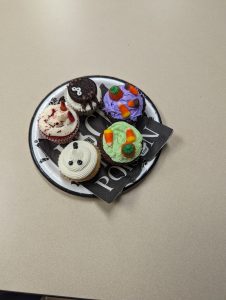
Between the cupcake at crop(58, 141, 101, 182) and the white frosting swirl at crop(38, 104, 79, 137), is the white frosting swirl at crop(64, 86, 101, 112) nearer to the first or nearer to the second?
the white frosting swirl at crop(38, 104, 79, 137)

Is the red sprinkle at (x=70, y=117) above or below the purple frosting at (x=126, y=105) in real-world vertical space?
below

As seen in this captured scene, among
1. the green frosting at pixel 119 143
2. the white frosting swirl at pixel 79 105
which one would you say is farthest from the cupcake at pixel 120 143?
the white frosting swirl at pixel 79 105

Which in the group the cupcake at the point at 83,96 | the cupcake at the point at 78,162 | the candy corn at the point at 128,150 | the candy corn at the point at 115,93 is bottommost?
the cupcake at the point at 78,162

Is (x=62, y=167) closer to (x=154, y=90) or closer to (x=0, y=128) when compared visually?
(x=0, y=128)

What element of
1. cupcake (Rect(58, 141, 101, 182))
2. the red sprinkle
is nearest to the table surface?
cupcake (Rect(58, 141, 101, 182))

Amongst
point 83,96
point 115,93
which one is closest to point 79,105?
point 83,96

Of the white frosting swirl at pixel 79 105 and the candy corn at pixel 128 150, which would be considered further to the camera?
the white frosting swirl at pixel 79 105

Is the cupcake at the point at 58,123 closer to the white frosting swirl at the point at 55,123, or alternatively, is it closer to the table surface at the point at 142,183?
the white frosting swirl at the point at 55,123

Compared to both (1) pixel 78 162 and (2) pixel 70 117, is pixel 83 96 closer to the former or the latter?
(2) pixel 70 117
